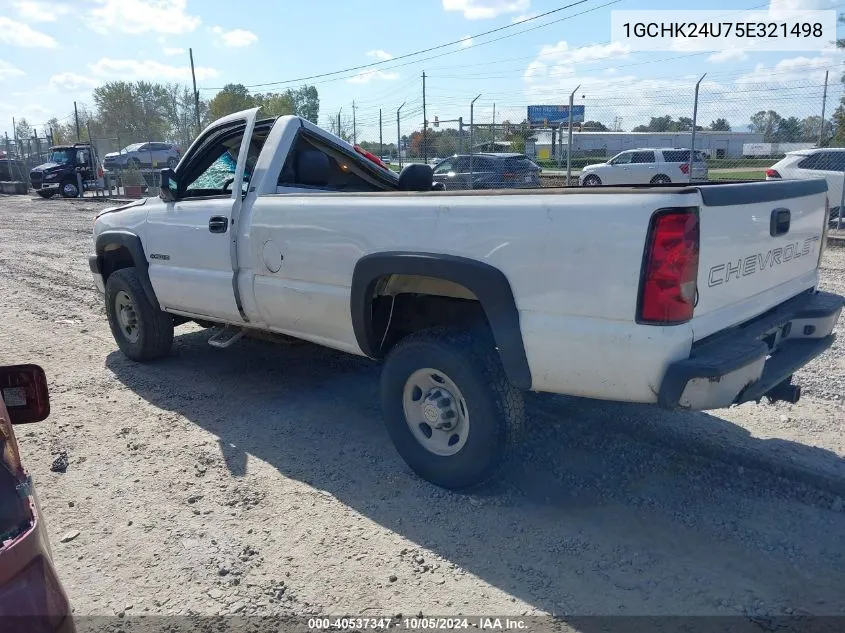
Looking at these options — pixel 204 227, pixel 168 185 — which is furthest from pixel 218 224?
pixel 168 185

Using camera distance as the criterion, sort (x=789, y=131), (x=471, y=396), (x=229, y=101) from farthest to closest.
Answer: (x=229, y=101)
(x=789, y=131)
(x=471, y=396)

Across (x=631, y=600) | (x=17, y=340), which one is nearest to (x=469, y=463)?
(x=631, y=600)

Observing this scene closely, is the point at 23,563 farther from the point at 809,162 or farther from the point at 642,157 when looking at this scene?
the point at 642,157

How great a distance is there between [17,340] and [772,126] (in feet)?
46.2

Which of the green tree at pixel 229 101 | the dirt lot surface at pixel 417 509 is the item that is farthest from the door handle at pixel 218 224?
the green tree at pixel 229 101

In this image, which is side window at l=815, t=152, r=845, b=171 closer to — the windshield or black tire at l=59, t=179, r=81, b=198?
black tire at l=59, t=179, r=81, b=198

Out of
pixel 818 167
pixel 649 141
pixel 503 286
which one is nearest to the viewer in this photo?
pixel 503 286

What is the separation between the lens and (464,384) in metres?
3.40

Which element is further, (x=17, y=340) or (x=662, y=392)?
(x=17, y=340)

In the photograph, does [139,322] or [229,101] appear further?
[229,101]

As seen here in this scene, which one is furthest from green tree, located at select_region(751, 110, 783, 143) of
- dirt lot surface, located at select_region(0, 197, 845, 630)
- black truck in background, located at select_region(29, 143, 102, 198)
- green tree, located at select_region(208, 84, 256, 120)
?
green tree, located at select_region(208, 84, 256, 120)

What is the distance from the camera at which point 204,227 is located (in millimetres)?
4961

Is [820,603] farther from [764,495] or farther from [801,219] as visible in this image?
[801,219]

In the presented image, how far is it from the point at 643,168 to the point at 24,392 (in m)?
21.1
